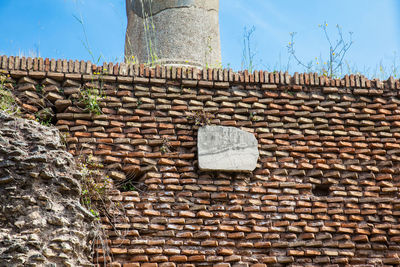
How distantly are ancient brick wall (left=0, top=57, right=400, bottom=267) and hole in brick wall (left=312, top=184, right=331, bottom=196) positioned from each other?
12 millimetres

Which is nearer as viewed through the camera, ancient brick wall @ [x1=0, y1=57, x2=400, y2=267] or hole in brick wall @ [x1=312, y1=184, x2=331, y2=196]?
ancient brick wall @ [x1=0, y1=57, x2=400, y2=267]

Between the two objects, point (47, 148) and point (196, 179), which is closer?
point (47, 148)

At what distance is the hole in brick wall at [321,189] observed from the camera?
7348 millimetres

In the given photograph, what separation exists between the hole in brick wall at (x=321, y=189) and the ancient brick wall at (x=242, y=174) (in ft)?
0.04

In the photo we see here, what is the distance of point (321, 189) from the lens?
291 inches

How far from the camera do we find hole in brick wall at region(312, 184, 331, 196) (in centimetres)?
735

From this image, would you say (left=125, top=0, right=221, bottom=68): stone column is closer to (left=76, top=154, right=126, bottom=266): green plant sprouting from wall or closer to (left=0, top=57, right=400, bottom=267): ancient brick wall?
(left=0, top=57, right=400, bottom=267): ancient brick wall

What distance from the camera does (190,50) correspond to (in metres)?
8.91

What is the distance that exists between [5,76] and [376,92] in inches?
179

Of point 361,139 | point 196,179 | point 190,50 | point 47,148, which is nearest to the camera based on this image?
point 47,148

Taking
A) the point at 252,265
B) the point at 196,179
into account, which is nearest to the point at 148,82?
the point at 196,179

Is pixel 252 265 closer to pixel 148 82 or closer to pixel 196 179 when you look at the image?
pixel 196 179

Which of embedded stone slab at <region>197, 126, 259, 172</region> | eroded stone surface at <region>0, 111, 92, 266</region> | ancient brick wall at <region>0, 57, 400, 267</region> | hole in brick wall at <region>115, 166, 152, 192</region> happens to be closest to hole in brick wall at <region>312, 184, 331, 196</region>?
ancient brick wall at <region>0, 57, 400, 267</region>

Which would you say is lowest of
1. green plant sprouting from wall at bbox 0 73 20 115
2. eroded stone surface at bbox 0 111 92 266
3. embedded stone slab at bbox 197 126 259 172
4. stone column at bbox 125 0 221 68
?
eroded stone surface at bbox 0 111 92 266
